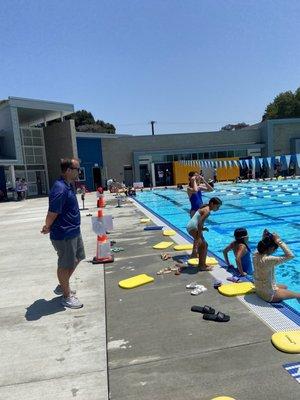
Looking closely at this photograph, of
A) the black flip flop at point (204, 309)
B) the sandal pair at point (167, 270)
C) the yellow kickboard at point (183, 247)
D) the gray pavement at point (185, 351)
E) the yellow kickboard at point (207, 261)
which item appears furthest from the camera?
the yellow kickboard at point (183, 247)

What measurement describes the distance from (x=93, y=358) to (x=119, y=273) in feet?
9.36

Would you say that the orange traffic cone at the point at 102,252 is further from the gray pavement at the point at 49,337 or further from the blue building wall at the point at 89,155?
the blue building wall at the point at 89,155

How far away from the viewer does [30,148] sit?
34.8 m

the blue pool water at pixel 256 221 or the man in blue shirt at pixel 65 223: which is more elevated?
the man in blue shirt at pixel 65 223

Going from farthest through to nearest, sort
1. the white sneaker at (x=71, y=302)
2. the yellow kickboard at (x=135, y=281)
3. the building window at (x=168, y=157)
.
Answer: the building window at (x=168, y=157) < the yellow kickboard at (x=135, y=281) < the white sneaker at (x=71, y=302)

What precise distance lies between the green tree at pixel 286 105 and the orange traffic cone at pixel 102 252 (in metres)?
66.4

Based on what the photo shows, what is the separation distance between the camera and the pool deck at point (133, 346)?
3.10 metres

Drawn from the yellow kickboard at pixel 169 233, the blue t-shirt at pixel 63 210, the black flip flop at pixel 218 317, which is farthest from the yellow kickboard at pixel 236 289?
the yellow kickboard at pixel 169 233

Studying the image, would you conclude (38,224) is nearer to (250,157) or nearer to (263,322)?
(263,322)

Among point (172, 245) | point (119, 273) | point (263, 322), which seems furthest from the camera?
point (172, 245)

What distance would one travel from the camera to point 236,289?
5.17 meters

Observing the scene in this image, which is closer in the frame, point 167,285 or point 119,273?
point 167,285

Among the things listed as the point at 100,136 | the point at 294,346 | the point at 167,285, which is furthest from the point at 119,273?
the point at 100,136

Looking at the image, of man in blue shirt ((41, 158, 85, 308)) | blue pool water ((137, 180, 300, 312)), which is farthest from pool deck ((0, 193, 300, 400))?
blue pool water ((137, 180, 300, 312))
